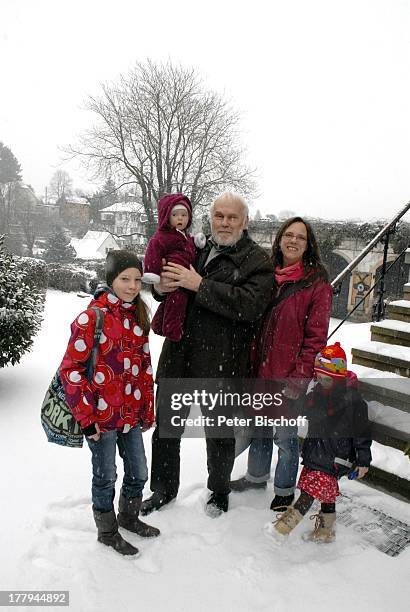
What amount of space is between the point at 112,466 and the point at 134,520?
484mm

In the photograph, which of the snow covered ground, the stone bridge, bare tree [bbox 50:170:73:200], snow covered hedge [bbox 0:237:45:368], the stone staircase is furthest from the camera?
bare tree [bbox 50:170:73:200]

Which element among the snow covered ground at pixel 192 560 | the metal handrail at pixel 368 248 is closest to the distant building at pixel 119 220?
the metal handrail at pixel 368 248

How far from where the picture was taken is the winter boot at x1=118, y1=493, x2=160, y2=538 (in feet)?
8.79

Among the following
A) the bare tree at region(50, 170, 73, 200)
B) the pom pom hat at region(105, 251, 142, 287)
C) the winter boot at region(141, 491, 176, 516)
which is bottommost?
the winter boot at region(141, 491, 176, 516)

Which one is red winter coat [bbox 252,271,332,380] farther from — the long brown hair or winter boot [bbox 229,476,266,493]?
winter boot [bbox 229,476,266,493]

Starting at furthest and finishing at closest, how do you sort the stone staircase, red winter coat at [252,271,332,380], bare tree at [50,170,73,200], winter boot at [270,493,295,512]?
bare tree at [50,170,73,200] → the stone staircase → winter boot at [270,493,295,512] → red winter coat at [252,271,332,380]

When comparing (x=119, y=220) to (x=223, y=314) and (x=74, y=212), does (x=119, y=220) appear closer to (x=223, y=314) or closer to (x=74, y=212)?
(x=74, y=212)

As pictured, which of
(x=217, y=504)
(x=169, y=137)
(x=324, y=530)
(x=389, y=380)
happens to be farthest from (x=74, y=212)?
(x=324, y=530)

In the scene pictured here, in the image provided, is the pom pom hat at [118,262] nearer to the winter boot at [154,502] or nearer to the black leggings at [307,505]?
the winter boot at [154,502]

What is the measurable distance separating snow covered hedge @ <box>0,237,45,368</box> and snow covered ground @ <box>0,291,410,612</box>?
7.23 ft

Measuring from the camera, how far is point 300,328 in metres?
2.77

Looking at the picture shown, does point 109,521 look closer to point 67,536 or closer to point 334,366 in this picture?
point 67,536

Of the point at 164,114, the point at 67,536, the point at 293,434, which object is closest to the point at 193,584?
the point at 67,536

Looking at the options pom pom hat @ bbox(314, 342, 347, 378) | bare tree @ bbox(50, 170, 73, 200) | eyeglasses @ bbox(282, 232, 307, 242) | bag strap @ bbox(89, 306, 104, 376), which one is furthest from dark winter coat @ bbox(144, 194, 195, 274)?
bare tree @ bbox(50, 170, 73, 200)
